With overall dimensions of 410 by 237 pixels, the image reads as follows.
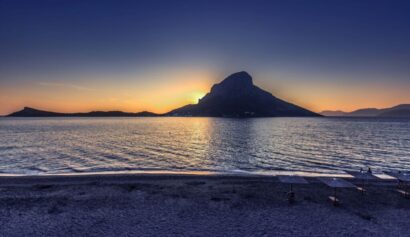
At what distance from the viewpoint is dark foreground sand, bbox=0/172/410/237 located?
14.8 metres

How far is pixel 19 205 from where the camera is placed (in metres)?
18.7

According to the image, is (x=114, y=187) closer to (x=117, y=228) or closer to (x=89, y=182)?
(x=89, y=182)

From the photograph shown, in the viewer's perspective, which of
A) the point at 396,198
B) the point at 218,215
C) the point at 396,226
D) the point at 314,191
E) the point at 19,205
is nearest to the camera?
the point at 396,226

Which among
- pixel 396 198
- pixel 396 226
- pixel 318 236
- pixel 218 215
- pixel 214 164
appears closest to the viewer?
pixel 318 236

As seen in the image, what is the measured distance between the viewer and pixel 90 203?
62.4ft

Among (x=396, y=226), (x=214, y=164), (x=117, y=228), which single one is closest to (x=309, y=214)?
(x=396, y=226)

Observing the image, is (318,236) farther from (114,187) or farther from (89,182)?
(89,182)

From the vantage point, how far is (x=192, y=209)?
1784 centimetres

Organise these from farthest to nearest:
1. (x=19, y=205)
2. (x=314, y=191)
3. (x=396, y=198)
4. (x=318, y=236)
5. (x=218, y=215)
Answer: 1. (x=314, y=191)
2. (x=396, y=198)
3. (x=19, y=205)
4. (x=218, y=215)
5. (x=318, y=236)

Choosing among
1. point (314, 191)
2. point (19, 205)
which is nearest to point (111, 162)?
point (19, 205)

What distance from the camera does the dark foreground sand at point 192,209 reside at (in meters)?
14.8

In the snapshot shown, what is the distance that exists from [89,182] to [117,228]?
12021 millimetres

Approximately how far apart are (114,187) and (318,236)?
681 inches

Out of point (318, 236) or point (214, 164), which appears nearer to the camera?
point (318, 236)
